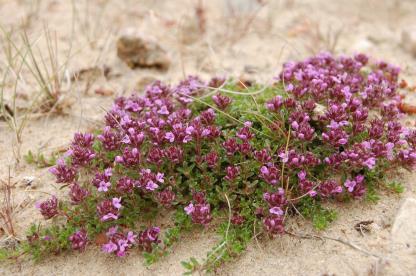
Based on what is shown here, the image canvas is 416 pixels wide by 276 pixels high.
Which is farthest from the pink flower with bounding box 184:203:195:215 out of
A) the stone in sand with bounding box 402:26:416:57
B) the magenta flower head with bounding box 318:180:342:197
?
the stone in sand with bounding box 402:26:416:57

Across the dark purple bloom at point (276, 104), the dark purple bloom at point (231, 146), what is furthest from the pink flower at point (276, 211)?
the dark purple bloom at point (276, 104)

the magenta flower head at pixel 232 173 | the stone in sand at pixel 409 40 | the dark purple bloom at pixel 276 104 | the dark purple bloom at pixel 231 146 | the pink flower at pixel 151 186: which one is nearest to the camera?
the pink flower at pixel 151 186

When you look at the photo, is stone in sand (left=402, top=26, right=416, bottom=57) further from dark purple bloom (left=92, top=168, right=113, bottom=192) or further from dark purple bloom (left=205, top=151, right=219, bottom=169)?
dark purple bloom (left=92, top=168, right=113, bottom=192)

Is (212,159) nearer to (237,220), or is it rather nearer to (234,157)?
(234,157)

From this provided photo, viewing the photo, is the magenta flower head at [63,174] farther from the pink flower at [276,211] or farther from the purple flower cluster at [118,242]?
the pink flower at [276,211]

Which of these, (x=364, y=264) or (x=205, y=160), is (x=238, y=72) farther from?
(x=364, y=264)

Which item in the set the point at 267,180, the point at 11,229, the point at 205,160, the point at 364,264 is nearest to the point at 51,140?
the point at 11,229
